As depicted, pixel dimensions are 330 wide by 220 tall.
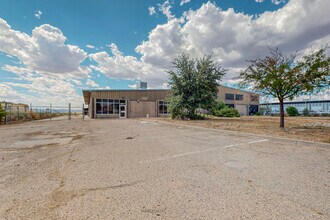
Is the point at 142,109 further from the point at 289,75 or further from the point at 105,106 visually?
the point at 289,75

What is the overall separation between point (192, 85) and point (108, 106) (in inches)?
584

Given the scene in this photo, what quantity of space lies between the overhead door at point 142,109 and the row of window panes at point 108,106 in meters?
1.94

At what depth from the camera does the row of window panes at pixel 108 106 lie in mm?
25875

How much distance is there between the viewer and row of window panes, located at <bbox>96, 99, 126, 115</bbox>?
1019 inches

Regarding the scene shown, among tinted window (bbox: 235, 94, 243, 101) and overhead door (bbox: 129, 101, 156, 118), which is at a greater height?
tinted window (bbox: 235, 94, 243, 101)

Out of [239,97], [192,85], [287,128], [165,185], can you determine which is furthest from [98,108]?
[239,97]

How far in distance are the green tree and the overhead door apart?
1100 centimetres

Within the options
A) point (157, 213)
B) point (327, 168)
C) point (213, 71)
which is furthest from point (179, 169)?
point (213, 71)

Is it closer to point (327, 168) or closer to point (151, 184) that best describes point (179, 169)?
point (151, 184)

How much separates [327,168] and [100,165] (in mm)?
5461

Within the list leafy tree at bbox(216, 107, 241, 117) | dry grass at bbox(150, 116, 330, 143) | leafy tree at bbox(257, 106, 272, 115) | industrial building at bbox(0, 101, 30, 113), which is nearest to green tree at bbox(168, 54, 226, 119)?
dry grass at bbox(150, 116, 330, 143)

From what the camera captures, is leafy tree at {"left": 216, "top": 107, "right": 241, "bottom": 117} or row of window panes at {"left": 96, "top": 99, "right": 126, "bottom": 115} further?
leafy tree at {"left": 216, "top": 107, "right": 241, "bottom": 117}

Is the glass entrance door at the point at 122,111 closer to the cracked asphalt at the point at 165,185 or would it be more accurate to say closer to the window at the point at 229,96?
the cracked asphalt at the point at 165,185

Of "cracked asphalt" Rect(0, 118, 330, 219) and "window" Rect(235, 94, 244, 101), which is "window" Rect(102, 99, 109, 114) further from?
"window" Rect(235, 94, 244, 101)
